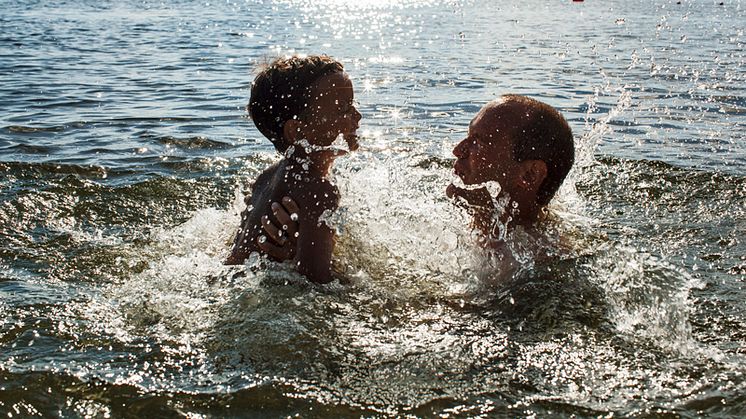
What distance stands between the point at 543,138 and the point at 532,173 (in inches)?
8.2

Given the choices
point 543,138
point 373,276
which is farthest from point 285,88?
point 543,138

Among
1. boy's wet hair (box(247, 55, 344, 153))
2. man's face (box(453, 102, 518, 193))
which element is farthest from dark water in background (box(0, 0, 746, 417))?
boy's wet hair (box(247, 55, 344, 153))

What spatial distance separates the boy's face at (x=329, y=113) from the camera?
417 cm

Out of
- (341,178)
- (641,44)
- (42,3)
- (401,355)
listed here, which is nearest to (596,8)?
(641,44)

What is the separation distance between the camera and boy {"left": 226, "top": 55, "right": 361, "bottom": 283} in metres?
4.14

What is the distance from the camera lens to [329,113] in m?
4.21

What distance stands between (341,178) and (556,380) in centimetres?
245

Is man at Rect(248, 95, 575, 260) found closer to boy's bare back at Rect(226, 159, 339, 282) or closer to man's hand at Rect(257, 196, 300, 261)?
boy's bare back at Rect(226, 159, 339, 282)

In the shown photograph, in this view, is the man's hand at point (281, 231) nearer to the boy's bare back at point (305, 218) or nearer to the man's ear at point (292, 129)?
A: the boy's bare back at point (305, 218)

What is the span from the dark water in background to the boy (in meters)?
0.24

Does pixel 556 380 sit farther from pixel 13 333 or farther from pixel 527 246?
pixel 13 333

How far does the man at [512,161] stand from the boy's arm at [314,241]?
1.02 meters

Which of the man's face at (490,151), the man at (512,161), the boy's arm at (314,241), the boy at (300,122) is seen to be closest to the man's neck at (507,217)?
the man at (512,161)

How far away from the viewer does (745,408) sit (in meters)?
2.86
